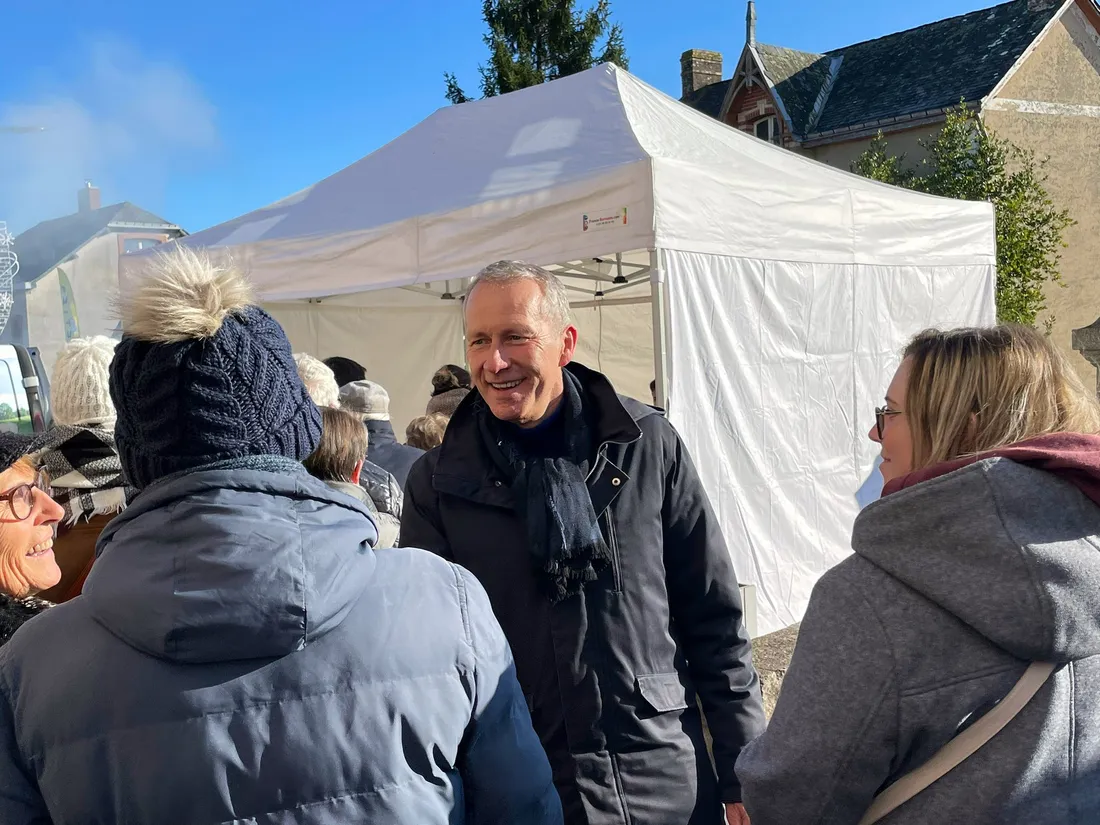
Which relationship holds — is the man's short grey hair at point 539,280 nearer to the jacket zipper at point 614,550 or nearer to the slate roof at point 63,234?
the jacket zipper at point 614,550

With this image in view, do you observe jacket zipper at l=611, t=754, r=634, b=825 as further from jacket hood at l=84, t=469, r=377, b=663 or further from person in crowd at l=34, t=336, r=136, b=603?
person in crowd at l=34, t=336, r=136, b=603

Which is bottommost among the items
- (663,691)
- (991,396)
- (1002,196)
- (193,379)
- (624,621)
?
(663,691)

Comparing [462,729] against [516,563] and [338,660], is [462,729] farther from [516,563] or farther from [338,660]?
[516,563]

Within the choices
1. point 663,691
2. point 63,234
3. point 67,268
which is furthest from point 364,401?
point 63,234

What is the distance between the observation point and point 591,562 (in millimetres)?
1918

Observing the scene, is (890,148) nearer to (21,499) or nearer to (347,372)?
(347,372)

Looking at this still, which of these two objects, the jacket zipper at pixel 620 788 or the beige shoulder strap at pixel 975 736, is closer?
the beige shoulder strap at pixel 975 736

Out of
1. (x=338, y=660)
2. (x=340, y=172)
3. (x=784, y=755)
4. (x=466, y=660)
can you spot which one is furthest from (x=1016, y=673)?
(x=340, y=172)

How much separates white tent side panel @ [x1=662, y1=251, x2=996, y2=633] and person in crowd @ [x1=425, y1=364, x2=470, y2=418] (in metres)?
1.11

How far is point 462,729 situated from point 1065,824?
2.71 ft

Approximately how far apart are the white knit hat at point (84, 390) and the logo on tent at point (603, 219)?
2.34 meters

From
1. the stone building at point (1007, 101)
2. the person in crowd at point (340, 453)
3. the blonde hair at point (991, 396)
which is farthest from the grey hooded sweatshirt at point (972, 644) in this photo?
the stone building at point (1007, 101)

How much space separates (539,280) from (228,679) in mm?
1363

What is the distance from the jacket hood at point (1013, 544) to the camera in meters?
1.18
